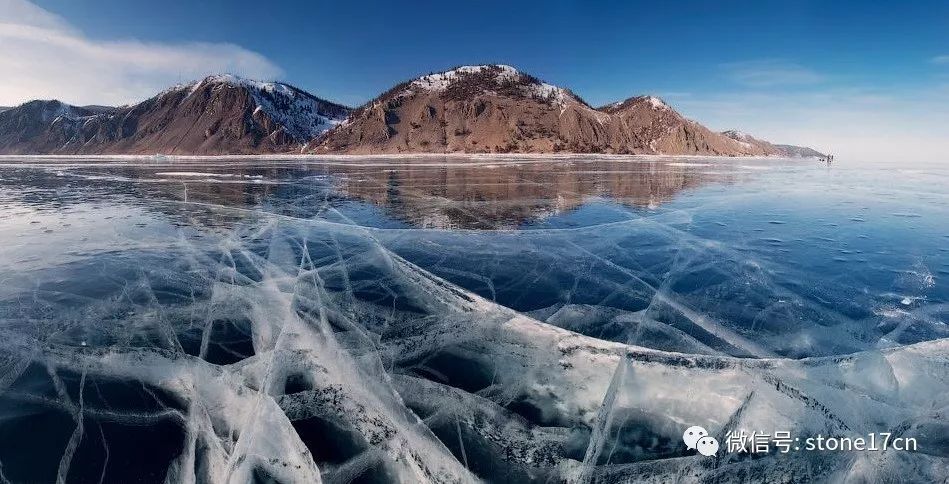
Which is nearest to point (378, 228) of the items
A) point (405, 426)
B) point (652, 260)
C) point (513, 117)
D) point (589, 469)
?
point (652, 260)

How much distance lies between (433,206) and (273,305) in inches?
428

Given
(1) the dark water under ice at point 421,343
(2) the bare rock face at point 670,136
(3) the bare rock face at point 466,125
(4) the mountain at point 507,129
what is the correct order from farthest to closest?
(2) the bare rock face at point 670,136
(4) the mountain at point 507,129
(3) the bare rock face at point 466,125
(1) the dark water under ice at point 421,343

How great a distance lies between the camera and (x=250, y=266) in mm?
8539

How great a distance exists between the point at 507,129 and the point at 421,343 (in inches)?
6834

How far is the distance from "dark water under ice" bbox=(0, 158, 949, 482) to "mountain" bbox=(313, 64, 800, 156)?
153m

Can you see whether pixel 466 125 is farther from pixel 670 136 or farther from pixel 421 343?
pixel 421 343

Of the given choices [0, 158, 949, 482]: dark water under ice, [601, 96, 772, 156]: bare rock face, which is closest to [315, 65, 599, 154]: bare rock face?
[601, 96, 772, 156]: bare rock face

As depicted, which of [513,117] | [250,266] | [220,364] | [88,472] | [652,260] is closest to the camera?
[88,472]

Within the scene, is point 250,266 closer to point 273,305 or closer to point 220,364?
point 273,305

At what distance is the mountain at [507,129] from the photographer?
169m

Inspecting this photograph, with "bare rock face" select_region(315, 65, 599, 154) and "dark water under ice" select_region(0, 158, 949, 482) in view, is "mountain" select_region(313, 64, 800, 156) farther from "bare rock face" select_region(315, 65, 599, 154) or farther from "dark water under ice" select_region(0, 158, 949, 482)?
"dark water under ice" select_region(0, 158, 949, 482)

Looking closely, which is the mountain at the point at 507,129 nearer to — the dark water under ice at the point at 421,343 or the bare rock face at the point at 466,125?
the bare rock face at the point at 466,125

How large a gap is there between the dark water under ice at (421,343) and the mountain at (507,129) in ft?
502

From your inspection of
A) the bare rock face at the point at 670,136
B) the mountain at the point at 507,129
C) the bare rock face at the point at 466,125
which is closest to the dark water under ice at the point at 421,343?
the bare rock face at the point at 466,125
